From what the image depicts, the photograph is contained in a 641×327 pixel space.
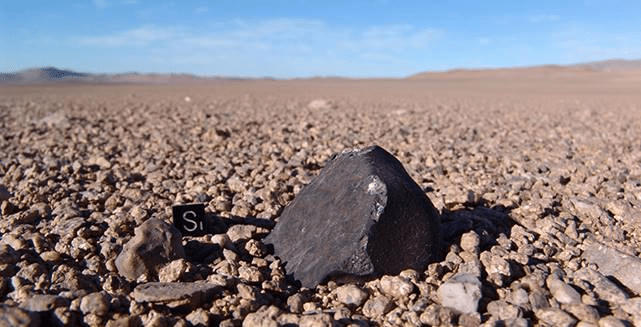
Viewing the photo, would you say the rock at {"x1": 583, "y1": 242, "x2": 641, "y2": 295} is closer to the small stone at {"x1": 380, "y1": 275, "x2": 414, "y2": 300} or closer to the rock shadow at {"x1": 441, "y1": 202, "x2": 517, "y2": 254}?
the rock shadow at {"x1": 441, "y1": 202, "x2": 517, "y2": 254}

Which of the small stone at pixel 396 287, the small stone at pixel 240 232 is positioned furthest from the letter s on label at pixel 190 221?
the small stone at pixel 396 287

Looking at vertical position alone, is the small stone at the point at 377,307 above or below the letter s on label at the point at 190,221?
below

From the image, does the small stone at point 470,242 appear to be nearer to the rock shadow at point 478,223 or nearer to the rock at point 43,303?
the rock shadow at point 478,223

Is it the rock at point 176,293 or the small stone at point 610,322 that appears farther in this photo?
the rock at point 176,293

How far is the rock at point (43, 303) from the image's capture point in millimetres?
1933

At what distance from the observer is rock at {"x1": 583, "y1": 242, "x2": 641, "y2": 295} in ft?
7.45

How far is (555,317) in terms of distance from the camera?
6.47ft

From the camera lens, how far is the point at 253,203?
3.21m

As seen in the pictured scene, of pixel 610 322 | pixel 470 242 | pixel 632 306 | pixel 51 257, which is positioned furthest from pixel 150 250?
pixel 632 306

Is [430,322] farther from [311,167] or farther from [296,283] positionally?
[311,167]

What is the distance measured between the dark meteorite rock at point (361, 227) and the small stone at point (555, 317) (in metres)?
0.54

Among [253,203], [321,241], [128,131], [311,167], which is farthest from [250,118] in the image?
[321,241]

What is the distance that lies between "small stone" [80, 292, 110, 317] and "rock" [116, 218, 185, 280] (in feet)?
0.93

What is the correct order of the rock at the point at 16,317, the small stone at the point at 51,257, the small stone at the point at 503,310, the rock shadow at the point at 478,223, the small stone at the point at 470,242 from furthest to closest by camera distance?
the rock shadow at the point at 478,223 → the small stone at the point at 470,242 → the small stone at the point at 51,257 → the small stone at the point at 503,310 → the rock at the point at 16,317
